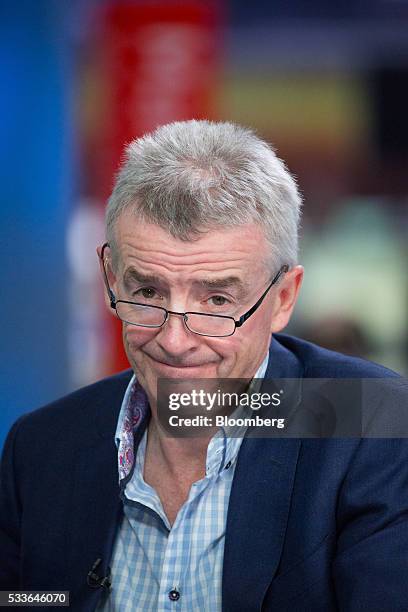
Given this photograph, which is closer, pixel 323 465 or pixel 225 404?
pixel 323 465

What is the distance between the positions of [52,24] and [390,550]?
10.4 feet

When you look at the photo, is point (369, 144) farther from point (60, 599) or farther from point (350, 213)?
point (60, 599)

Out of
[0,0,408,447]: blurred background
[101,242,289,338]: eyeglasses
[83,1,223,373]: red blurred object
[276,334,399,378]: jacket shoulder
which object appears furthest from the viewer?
[83,1,223,373]: red blurred object

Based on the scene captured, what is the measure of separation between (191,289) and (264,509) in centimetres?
41

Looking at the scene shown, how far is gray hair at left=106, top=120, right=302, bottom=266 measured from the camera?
148 centimetres

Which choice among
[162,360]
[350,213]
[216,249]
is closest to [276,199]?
[216,249]

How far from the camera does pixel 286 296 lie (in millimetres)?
1694

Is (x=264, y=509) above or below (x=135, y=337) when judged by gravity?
below

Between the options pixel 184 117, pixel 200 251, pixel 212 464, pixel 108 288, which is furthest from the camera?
pixel 184 117

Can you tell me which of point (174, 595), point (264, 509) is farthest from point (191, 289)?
point (174, 595)

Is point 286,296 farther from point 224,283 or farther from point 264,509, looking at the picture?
point 264,509

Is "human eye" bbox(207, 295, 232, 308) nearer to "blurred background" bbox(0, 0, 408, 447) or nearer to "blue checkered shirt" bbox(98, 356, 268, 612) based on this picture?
"blue checkered shirt" bbox(98, 356, 268, 612)

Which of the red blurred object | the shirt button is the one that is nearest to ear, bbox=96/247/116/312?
the shirt button

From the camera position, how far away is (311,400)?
1.62 metres
